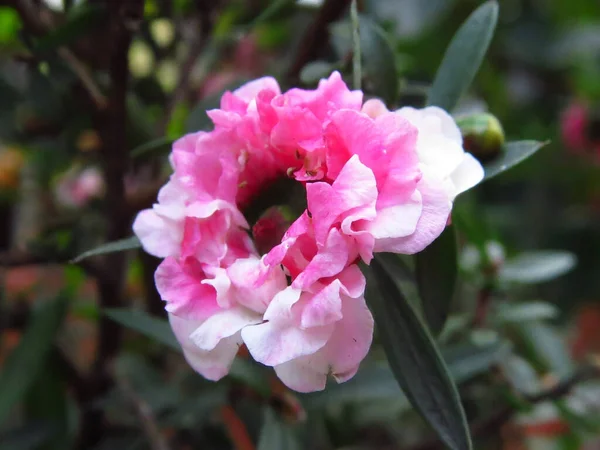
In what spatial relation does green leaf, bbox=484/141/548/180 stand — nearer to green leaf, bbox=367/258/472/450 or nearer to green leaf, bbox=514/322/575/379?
green leaf, bbox=367/258/472/450

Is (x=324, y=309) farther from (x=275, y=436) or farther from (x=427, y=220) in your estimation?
(x=275, y=436)

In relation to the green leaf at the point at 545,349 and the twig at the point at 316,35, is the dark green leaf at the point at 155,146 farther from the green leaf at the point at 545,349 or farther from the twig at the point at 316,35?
the green leaf at the point at 545,349

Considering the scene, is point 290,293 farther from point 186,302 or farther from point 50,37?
point 50,37

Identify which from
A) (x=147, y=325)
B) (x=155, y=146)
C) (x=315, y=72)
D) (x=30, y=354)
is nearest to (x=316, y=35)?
(x=315, y=72)

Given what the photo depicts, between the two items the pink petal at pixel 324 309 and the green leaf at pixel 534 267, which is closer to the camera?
the pink petal at pixel 324 309

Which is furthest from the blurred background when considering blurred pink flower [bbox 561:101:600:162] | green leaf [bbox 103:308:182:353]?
blurred pink flower [bbox 561:101:600:162]

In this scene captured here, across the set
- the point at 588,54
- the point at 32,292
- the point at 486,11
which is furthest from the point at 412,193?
the point at 588,54

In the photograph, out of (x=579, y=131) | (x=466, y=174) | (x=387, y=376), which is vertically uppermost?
(x=466, y=174)

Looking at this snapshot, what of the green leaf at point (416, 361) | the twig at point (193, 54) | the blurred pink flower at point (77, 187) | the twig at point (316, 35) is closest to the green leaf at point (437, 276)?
the green leaf at point (416, 361)
